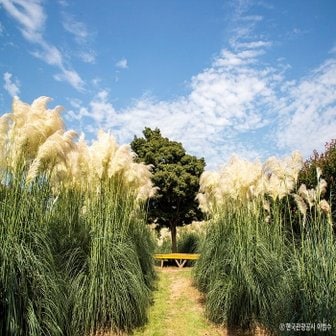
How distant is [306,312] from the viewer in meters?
4.55

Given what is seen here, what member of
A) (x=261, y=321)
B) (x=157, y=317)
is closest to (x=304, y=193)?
(x=261, y=321)

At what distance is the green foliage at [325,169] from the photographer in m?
8.00

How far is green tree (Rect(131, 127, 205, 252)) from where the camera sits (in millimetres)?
17172

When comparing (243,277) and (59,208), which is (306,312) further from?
(59,208)

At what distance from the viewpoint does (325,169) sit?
821 cm

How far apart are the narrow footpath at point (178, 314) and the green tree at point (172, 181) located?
7.50 metres

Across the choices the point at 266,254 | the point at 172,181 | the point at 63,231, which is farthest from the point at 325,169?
the point at 172,181

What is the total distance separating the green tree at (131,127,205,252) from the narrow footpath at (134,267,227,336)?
24.6 ft

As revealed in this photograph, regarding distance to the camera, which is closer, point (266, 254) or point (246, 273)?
point (246, 273)

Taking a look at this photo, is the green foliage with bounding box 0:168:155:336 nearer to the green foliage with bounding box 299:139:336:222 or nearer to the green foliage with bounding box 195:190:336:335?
the green foliage with bounding box 195:190:336:335

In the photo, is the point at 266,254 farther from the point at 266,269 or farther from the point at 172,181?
the point at 172,181

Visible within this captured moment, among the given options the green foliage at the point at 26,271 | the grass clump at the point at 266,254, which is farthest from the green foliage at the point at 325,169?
the green foliage at the point at 26,271

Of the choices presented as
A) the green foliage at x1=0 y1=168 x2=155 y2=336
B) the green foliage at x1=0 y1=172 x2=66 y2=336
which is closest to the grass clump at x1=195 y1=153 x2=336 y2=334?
the green foliage at x1=0 y1=168 x2=155 y2=336

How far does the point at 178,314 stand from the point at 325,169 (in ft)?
13.8
